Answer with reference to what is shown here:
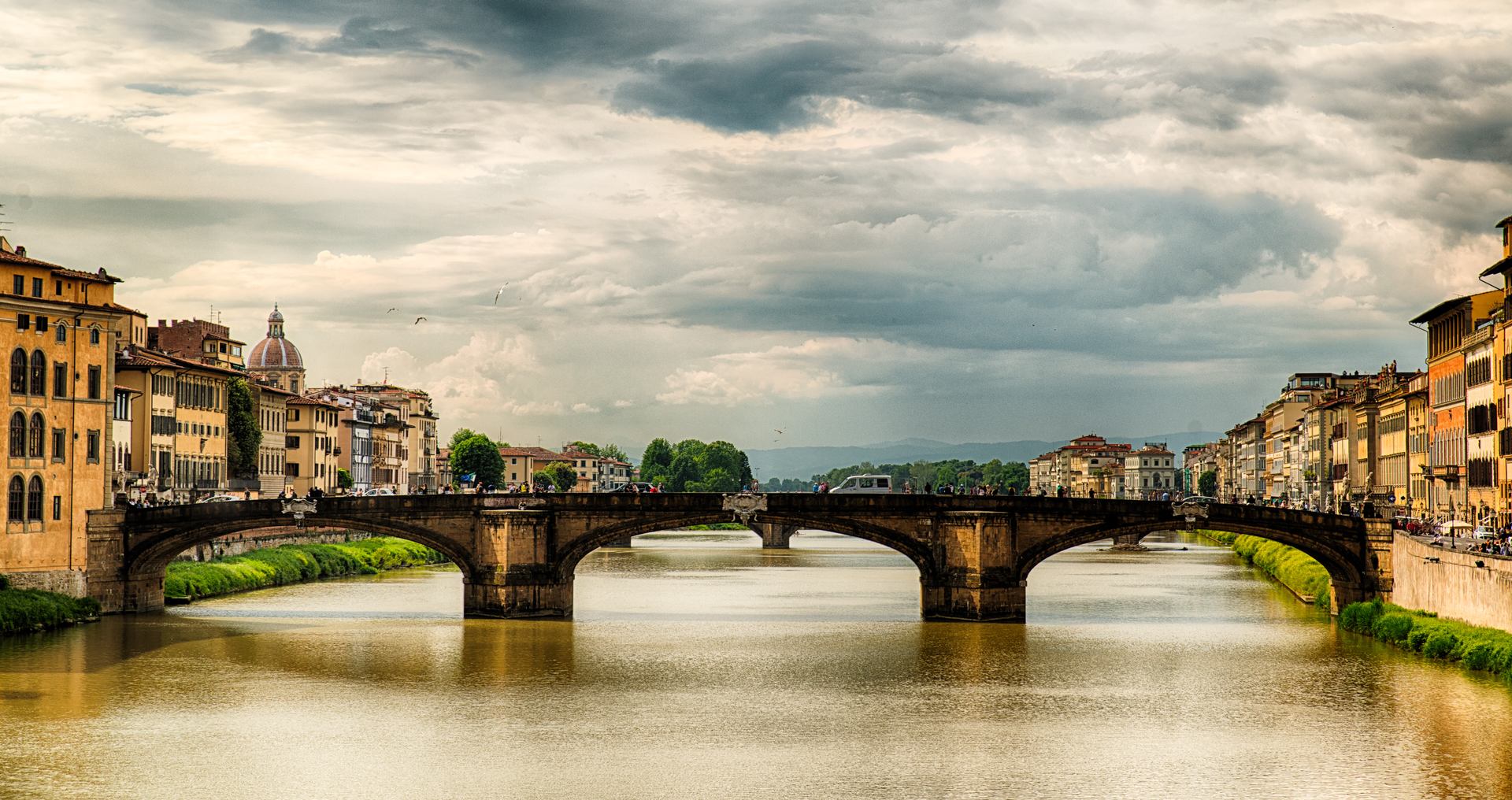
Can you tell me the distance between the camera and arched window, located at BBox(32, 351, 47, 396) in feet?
222

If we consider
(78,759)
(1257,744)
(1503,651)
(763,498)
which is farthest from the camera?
(763,498)

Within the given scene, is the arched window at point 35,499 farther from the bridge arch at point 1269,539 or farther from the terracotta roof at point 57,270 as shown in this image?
the bridge arch at point 1269,539

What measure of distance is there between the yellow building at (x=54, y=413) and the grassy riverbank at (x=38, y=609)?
1091 mm

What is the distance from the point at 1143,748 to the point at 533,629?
29.3 m

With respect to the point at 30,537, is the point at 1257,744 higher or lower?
lower

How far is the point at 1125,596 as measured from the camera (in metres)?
86.1

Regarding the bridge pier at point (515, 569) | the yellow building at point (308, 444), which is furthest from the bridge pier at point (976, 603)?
the yellow building at point (308, 444)

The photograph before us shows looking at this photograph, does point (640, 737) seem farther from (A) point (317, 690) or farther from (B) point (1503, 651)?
(B) point (1503, 651)

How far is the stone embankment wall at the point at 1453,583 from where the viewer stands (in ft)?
167

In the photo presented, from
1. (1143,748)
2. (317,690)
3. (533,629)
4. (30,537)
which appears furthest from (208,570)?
(1143,748)

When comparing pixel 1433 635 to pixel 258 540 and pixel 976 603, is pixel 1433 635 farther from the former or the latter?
pixel 258 540

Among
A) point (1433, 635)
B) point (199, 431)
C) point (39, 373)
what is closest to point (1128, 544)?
point (199, 431)

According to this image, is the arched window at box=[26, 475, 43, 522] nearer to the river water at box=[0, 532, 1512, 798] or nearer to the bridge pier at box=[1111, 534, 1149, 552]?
the river water at box=[0, 532, 1512, 798]

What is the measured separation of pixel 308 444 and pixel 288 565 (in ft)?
129
